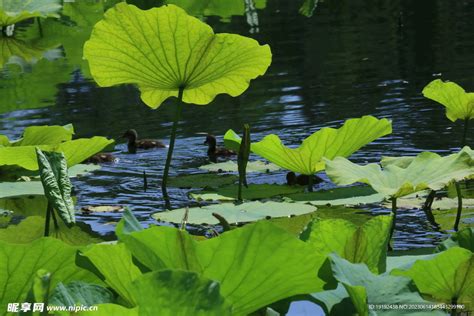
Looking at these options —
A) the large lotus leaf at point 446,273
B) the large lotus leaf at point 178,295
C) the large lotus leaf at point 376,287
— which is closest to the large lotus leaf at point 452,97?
the large lotus leaf at point 446,273

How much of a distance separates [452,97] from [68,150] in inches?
55.7

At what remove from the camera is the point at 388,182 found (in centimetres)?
292

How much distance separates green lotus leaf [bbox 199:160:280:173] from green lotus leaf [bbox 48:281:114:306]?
265cm

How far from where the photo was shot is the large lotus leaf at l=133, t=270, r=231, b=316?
1420 mm

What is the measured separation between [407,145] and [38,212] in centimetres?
174

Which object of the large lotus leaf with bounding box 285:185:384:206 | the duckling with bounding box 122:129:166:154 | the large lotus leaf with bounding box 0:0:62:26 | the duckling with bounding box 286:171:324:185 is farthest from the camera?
the large lotus leaf with bounding box 0:0:62:26

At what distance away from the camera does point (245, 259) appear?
5.49 ft

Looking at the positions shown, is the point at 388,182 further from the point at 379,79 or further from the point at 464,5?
the point at 464,5

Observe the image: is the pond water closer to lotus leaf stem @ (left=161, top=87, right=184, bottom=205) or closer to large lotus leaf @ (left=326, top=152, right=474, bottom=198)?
lotus leaf stem @ (left=161, top=87, right=184, bottom=205)

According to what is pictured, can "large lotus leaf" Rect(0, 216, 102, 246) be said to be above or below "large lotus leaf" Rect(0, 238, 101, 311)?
below

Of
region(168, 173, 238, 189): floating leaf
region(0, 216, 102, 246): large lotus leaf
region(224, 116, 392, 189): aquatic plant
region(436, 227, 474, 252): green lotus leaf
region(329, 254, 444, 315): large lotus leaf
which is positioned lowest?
region(168, 173, 238, 189): floating leaf

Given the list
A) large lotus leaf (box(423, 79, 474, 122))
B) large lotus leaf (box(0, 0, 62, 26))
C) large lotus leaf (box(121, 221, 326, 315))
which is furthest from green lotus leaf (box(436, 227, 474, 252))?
large lotus leaf (box(0, 0, 62, 26))

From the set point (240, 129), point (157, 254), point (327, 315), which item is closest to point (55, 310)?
point (157, 254)

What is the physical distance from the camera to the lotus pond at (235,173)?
171cm
